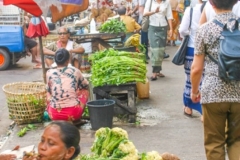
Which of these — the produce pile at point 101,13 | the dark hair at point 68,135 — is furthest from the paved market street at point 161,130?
the produce pile at point 101,13

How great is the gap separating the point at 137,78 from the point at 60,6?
163cm

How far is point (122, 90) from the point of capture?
7.41 meters

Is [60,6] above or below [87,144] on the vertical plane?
above

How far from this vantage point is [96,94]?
7469mm

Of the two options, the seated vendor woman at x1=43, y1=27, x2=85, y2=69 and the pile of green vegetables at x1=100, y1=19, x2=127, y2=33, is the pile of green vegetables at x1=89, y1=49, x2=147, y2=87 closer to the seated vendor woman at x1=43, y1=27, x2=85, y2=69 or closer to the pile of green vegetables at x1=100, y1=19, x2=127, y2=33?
the seated vendor woman at x1=43, y1=27, x2=85, y2=69

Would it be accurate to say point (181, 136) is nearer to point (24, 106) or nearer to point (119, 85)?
point (119, 85)

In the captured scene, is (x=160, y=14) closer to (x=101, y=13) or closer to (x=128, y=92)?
(x=128, y=92)

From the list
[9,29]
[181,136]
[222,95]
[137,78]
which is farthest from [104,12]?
[222,95]

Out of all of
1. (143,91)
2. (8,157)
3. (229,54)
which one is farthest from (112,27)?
(8,157)

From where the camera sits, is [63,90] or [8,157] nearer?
[8,157]

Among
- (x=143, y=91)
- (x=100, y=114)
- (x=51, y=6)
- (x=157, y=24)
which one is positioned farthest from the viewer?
(x=157, y=24)

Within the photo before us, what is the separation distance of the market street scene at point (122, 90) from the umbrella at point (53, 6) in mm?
16

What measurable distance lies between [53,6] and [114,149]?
3806 millimetres

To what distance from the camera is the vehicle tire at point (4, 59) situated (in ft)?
43.0
